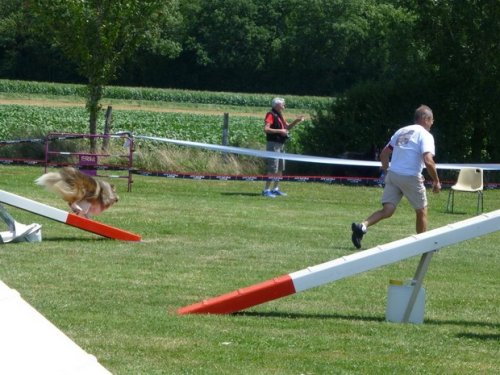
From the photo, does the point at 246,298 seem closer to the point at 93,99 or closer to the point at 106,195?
the point at 106,195

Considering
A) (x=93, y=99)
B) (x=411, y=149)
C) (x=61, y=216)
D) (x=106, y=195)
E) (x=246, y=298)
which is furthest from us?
(x=93, y=99)

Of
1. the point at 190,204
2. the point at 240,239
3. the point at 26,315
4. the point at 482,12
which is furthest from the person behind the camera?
the point at 482,12

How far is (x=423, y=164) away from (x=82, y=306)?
5477mm

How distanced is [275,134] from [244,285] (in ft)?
37.8

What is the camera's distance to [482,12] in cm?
2619

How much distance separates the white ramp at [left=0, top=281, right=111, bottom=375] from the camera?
12.8 feet

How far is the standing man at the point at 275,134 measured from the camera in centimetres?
2173

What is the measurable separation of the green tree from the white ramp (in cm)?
2282

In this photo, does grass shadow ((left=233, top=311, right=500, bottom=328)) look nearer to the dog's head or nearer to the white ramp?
the white ramp

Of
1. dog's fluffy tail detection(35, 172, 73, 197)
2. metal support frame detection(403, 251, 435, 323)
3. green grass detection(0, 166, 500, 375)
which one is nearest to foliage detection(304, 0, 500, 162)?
green grass detection(0, 166, 500, 375)

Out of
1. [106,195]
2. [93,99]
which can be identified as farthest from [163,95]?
[106,195]

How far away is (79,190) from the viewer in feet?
48.4

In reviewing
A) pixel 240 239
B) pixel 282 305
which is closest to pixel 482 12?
pixel 240 239

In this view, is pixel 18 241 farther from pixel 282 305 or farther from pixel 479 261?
pixel 479 261
